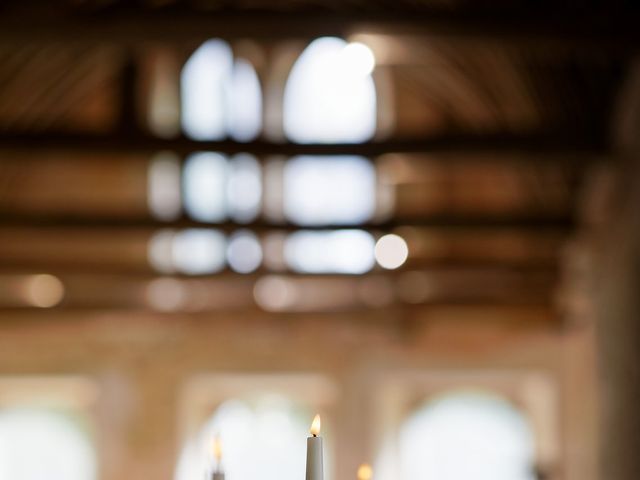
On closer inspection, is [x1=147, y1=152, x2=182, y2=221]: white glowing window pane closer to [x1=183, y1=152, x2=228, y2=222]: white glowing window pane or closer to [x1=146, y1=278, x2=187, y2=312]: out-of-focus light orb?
[x1=183, y1=152, x2=228, y2=222]: white glowing window pane

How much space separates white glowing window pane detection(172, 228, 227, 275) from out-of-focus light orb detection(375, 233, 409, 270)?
1686mm

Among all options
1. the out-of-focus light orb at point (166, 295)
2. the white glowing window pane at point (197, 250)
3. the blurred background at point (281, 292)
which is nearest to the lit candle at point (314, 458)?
the blurred background at point (281, 292)

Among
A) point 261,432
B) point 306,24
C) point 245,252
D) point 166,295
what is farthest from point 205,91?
point 306,24

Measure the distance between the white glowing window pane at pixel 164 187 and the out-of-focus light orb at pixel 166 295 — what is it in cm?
124

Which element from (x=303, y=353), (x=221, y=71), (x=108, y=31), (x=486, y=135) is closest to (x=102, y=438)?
(x=303, y=353)

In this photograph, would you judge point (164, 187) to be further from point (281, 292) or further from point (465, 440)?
point (465, 440)

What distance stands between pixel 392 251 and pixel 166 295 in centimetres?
235

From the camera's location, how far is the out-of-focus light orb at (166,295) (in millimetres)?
14492

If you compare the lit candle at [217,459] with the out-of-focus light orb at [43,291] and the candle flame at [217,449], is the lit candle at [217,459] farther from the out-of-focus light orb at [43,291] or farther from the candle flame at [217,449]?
the out-of-focus light orb at [43,291]

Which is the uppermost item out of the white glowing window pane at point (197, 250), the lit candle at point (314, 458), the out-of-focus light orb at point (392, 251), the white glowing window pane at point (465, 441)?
the white glowing window pane at point (197, 250)

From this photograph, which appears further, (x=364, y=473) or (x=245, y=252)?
(x=245, y=252)

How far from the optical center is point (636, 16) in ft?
24.6

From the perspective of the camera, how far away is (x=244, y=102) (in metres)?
16.0

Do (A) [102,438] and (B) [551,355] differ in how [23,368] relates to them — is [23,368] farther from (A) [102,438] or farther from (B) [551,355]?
(B) [551,355]
